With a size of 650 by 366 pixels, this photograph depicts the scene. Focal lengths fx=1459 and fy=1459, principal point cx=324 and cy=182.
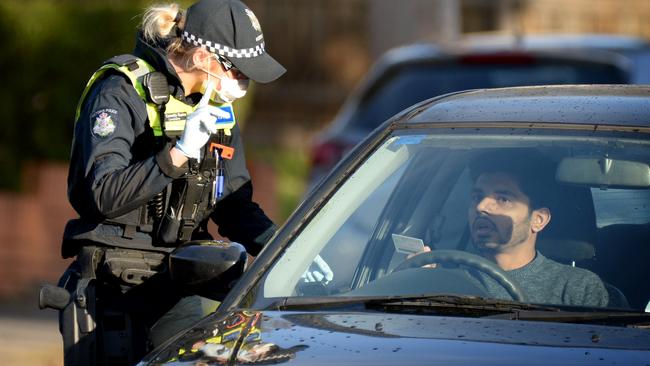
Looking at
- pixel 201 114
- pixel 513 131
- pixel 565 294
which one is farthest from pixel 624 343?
pixel 201 114

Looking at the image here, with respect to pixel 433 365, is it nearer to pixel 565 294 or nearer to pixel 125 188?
pixel 565 294

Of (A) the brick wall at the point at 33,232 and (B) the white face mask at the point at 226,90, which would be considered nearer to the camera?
(B) the white face mask at the point at 226,90

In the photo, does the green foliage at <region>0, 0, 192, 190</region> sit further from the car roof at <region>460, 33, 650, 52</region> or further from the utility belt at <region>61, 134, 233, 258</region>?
the utility belt at <region>61, 134, 233, 258</region>

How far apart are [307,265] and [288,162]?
9669 millimetres

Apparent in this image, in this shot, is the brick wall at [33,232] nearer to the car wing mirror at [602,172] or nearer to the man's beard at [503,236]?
the man's beard at [503,236]

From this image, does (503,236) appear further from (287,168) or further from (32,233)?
(287,168)

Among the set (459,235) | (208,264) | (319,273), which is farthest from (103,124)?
(459,235)

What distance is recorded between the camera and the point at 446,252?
394cm

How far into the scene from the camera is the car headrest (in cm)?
384

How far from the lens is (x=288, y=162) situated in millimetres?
13562

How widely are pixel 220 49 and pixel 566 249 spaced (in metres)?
1.31

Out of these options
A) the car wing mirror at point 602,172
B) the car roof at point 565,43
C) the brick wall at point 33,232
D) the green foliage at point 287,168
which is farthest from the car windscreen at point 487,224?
the green foliage at point 287,168

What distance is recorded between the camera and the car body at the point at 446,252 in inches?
130

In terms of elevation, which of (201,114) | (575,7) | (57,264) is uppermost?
(575,7)
